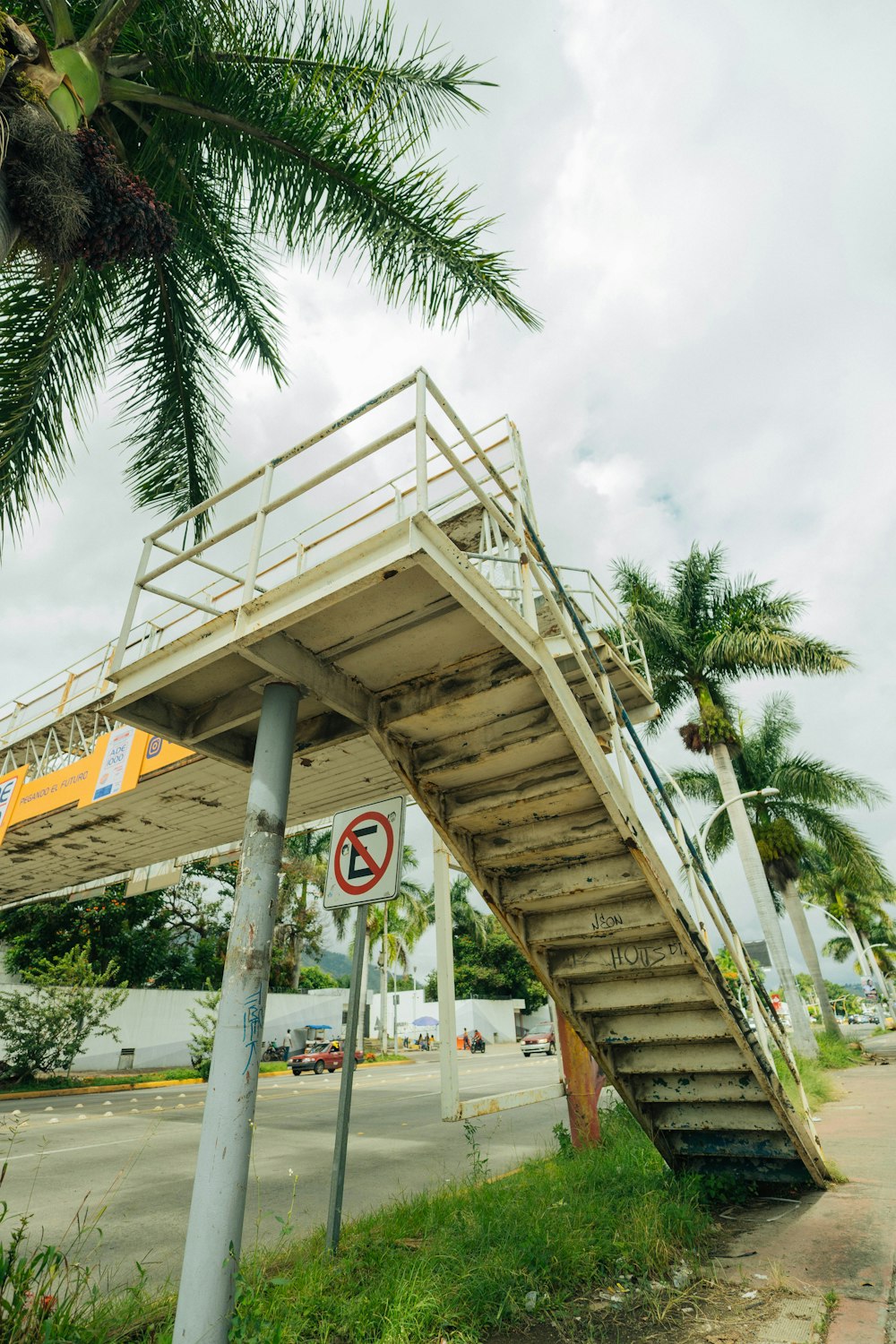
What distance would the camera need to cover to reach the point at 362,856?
16.5 ft

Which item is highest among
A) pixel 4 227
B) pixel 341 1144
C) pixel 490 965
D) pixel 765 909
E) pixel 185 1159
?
pixel 490 965

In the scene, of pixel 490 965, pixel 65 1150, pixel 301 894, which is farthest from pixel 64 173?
pixel 490 965

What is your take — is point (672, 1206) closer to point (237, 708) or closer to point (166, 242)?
point (237, 708)

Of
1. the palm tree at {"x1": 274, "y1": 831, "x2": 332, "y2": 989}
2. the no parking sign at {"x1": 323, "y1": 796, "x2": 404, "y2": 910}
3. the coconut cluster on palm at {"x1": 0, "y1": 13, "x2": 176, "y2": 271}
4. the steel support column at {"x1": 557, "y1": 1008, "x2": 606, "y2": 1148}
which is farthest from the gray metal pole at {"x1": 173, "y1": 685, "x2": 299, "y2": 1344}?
the palm tree at {"x1": 274, "y1": 831, "x2": 332, "y2": 989}

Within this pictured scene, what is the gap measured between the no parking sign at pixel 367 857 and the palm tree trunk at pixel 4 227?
183 inches

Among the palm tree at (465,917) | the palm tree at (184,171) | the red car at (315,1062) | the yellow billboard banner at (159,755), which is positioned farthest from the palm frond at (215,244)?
the palm tree at (465,917)

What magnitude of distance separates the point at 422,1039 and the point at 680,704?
4215cm

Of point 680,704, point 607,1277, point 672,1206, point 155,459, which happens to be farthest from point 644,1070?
point 680,704

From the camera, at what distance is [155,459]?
812 centimetres

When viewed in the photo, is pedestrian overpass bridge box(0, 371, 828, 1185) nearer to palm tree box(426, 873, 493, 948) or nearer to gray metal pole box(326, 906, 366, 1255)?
gray metal pole box(326, 906, 366, 1255)

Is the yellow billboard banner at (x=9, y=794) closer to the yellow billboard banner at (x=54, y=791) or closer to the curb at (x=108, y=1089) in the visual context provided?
the yellow billboard banner at (x=54, y=791)

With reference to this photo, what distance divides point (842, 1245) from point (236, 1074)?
14.9ft

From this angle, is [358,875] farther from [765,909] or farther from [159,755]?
[765,909]

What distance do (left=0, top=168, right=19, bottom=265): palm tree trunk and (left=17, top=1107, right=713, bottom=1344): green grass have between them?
20.7 ft
